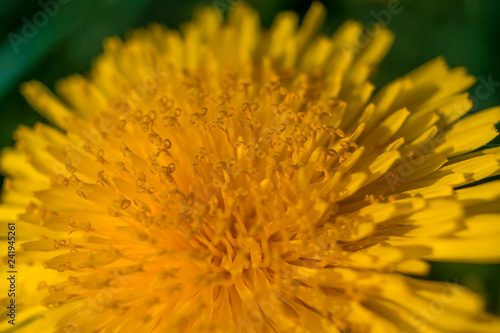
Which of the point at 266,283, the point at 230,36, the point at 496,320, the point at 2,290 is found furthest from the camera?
the point at 230,36

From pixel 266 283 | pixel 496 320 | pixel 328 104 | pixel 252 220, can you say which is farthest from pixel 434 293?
pixel 328 104

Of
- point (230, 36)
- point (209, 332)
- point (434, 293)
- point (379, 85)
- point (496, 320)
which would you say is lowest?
point (496, 320)

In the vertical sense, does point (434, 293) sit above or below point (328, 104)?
below

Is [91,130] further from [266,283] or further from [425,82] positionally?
[425,82]

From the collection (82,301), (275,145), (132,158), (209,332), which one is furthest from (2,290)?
(275,145)

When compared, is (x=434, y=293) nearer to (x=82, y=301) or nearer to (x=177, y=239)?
(x=177, y=239)

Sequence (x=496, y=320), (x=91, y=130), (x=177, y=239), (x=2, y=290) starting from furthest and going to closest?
(x=91, y=130) → (x=2, y=290) → (x=177, y=239) → (x=496, y=320)

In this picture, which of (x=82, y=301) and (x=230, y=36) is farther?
(x=230, y=36)
